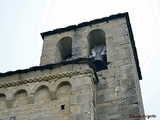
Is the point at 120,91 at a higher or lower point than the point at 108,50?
lower

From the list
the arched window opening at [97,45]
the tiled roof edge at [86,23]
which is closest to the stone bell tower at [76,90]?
the arched window opening at [97,45]

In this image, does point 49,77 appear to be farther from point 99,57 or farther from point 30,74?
point 99,57

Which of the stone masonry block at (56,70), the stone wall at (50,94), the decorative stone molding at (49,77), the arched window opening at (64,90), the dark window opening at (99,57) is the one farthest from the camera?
the dark window opening at (99,57)

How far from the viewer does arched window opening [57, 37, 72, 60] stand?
14.4 m

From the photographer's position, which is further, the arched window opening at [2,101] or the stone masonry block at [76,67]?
the stone masonry block at [76,67]

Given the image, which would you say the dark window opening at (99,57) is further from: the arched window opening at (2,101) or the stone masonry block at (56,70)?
the arched window opening at (2,101)

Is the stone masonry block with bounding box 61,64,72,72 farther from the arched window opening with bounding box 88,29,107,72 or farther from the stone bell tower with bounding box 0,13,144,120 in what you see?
the arched window opening with bounding box 88,29,107,72

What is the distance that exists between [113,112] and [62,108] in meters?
1.74

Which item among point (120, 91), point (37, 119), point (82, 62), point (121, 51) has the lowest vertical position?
point (37, 119)

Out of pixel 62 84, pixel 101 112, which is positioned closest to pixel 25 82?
pixel 62 84

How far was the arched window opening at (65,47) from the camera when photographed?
47.2 feet

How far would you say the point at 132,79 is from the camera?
1042 centimetres

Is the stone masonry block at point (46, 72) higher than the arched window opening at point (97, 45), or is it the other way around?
the arched window opening at point (97, 45)

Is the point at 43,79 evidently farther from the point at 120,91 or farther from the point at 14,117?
the point at 120,91
